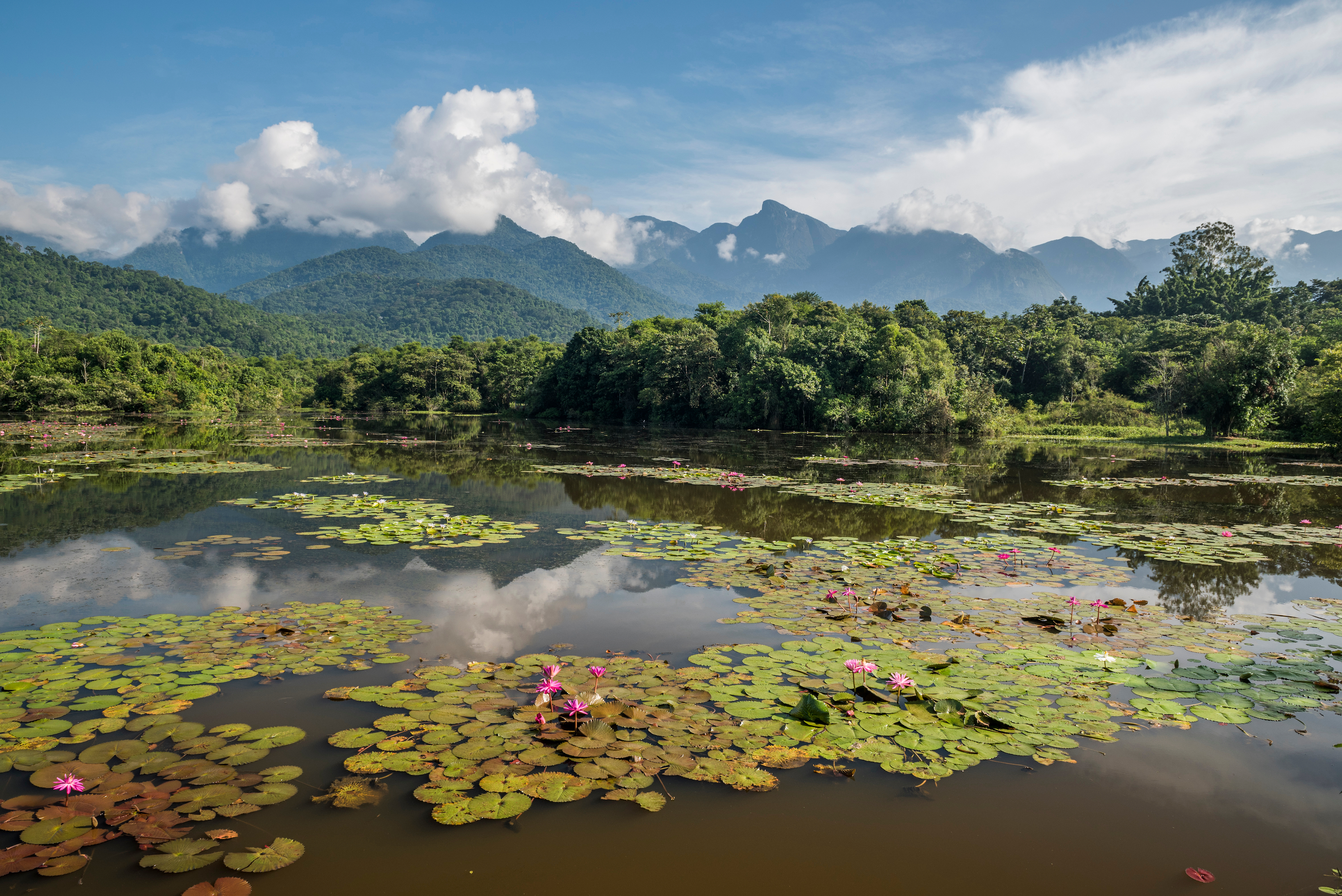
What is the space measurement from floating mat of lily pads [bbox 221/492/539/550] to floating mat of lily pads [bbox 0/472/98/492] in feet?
16.2

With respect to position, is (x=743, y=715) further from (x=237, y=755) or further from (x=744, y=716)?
(x=237, y=755)

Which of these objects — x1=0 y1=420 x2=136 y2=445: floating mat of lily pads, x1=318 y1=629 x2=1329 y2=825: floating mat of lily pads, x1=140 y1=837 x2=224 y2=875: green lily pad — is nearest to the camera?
x1=140 y1=837 x2=224 y2=875: green lily pad

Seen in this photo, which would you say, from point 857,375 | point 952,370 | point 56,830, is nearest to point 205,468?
point 56,830

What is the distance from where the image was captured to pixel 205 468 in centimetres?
1733

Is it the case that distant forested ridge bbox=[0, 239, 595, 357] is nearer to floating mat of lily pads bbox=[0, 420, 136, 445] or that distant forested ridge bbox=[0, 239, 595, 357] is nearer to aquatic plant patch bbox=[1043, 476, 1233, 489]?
floating mat of lily pads bbox=[0, 420, 136, 445]

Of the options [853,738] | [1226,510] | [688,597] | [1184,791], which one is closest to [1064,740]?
[1184,791]

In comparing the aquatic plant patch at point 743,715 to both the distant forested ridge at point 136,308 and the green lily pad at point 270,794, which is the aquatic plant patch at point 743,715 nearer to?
the green lily pad at point 270,794

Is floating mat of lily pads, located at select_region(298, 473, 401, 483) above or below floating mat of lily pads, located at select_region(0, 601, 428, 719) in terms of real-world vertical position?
above

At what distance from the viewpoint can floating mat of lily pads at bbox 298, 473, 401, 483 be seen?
1573 centimetres

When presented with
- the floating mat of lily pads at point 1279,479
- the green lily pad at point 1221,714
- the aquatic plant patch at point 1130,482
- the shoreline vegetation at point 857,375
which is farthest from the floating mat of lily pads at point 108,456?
the shoreline vegetation at point 857,375

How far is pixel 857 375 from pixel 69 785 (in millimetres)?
44177

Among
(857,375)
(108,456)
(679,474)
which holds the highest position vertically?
(857,375)

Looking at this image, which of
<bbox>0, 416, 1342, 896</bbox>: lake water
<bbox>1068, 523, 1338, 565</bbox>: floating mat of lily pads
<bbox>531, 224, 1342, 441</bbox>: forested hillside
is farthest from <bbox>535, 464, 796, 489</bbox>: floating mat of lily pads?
<bbox>531, 224, 1342, 441</bbox>: forested hillside

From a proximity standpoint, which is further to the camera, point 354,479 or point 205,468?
point 205,468
